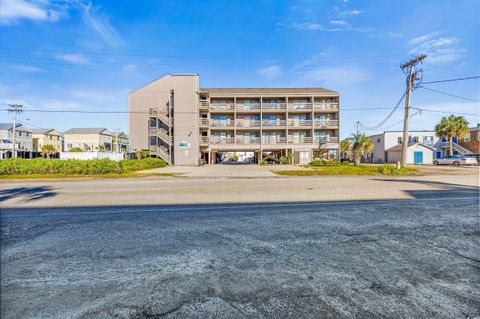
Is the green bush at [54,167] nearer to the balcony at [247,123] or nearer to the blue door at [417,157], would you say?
the balcony at [247,123]

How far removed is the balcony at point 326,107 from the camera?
4237 centimetres

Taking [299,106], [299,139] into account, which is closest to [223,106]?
[299,106]

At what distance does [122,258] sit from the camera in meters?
3.67

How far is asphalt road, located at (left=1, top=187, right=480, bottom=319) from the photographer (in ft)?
8.04

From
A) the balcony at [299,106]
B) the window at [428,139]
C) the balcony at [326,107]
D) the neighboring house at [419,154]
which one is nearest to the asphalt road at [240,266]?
the balcony at [299,106]

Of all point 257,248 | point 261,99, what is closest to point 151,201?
point 257,248

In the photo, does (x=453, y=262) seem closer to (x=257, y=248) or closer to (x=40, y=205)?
(x=257, y=248)

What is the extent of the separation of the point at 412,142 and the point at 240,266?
193 ft

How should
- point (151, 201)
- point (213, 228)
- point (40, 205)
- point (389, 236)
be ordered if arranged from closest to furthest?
point (389, 236) < point (213, 228) < point (40, 205) < point (151, 201)

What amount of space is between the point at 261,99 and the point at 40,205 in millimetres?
37821

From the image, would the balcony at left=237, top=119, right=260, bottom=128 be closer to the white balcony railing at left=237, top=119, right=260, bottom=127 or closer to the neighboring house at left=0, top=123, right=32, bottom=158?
the white balcony railing at left=237, top=119, right=260, bottom=127

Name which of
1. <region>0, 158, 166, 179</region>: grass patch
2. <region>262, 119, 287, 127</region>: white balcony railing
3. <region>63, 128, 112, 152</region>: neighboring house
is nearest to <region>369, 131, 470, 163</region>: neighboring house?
<region>262, 119, 287, 127</region>: white balcony railing

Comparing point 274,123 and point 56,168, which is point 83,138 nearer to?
point 274,123

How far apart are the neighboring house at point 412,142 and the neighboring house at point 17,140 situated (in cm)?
8664
